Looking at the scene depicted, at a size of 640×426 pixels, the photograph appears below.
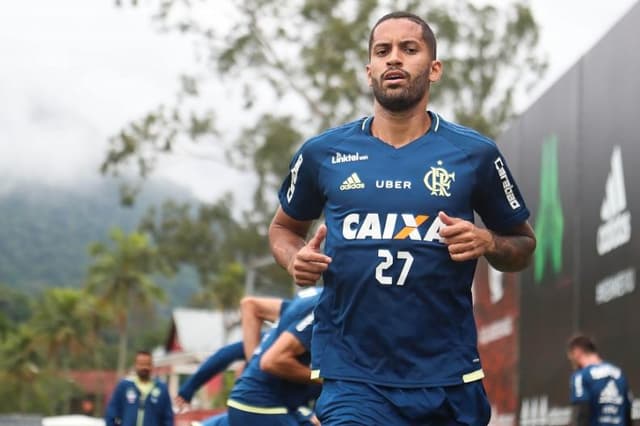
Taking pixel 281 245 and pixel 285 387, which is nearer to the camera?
pixel 281 245

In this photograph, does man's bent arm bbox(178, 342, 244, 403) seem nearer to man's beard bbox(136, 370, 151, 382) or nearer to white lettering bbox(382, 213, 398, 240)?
white lettering bbox(382, 213, 398, 240)

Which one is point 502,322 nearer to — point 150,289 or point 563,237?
point 563,237

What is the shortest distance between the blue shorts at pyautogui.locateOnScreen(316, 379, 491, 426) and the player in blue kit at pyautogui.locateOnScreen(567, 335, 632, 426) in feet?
20.9

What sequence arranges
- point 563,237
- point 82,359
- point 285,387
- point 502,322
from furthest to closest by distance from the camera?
point 82,359 < point 502,322 < point 563,237 < point 285,387

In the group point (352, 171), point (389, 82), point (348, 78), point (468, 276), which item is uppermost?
point (348, 78)

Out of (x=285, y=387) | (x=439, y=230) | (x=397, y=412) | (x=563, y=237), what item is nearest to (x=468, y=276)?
(x=439, y=230)

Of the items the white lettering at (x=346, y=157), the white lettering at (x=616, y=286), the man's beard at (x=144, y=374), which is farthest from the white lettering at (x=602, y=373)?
the man's beard at (x=144, y=374)

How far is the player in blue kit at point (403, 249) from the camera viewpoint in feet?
15.6

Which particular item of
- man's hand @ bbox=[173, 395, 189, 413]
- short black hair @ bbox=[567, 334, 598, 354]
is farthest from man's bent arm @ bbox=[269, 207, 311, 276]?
short black hair @ bbox=[567, 334, 598, 354]

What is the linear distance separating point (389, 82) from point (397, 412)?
1.17 metres

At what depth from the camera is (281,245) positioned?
5.30 meters

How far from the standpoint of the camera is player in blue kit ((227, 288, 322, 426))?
752 centimetres

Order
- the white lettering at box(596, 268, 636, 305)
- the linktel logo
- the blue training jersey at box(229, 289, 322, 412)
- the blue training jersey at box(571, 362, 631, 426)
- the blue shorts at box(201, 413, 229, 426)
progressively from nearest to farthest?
1. the blue training jersey at box(229, 289, 322, 412)
2. the blue shorts at box(201, 413, 229, 426)
3. the blue training jersey at box(571, 362, 631, 426)
4. the white lettering at box(596, 268, 636, 305)
5. the linktel logo

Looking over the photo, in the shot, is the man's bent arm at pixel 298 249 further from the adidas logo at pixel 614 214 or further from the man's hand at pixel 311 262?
the adidas logo at pixel 614 214
